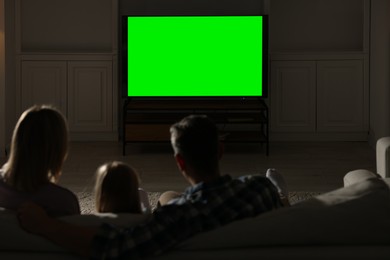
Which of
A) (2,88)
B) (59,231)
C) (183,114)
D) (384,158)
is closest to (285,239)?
(59,231)

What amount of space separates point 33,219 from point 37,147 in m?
0.27

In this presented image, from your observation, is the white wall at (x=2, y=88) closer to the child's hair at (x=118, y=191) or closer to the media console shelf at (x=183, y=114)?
the media console shelf at (x=183, y=114)

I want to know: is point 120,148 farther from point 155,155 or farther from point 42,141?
point 42,141

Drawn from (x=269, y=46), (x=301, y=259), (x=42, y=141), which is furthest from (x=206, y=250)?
(x=269, y=46)

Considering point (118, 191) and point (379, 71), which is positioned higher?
point (379, 71)

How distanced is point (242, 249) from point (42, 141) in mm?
625

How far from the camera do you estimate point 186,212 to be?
6.96 feet

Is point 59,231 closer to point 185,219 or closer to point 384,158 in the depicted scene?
point 185,219

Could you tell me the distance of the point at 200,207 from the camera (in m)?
2.14

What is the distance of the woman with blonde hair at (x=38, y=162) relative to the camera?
2.31 m

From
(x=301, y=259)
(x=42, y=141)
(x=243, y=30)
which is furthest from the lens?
(x=243, y=30)

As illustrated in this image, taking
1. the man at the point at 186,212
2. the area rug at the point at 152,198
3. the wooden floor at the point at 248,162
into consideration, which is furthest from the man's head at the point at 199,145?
the wooden floor at the point at 248,162

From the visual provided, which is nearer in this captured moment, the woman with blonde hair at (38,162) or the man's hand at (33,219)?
the man's hand at (33,219)

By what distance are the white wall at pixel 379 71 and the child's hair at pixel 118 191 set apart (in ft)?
18.2
